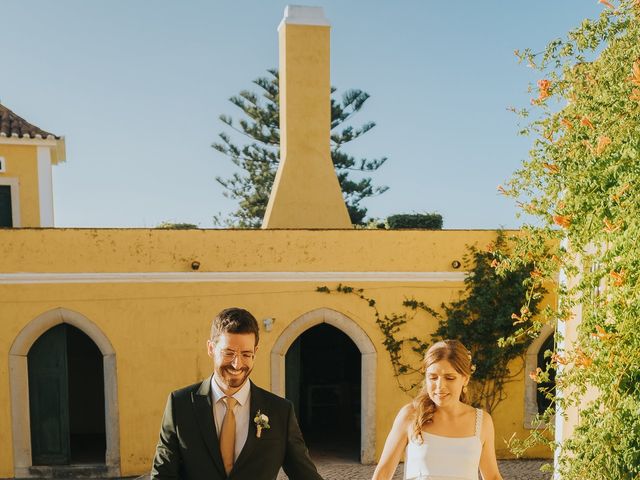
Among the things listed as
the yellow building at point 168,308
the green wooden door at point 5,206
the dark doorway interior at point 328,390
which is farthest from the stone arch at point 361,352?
the green wooden door at point 5,206

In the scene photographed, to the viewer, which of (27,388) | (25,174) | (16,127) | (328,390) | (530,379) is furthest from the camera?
(16,127)

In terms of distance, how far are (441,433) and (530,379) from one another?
5651 mm

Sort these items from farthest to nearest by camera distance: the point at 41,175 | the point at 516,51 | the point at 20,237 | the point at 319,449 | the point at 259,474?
the point at 41,175, the point at 319,449, the point at 20,237, the point at 516,51, the point at 259,474

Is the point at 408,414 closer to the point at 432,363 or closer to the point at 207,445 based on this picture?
the point at 432,363

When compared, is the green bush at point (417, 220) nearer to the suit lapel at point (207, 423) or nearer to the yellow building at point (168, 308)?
the yellow building at point (168, 308)

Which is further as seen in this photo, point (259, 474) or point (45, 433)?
point (45, 433)

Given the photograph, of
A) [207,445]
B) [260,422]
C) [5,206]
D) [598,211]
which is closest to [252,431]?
[260,422]

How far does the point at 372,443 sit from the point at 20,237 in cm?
563

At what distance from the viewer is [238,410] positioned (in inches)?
87.3

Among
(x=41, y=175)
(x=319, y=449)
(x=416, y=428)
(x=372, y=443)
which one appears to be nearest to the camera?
(x=416, y=428)

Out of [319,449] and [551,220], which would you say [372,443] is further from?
[551,220]

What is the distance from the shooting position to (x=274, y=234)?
7.41m

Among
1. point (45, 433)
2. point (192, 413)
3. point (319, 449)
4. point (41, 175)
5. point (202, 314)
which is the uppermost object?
point (41, 175)

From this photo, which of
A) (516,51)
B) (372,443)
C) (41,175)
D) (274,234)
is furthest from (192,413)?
(41,175)
